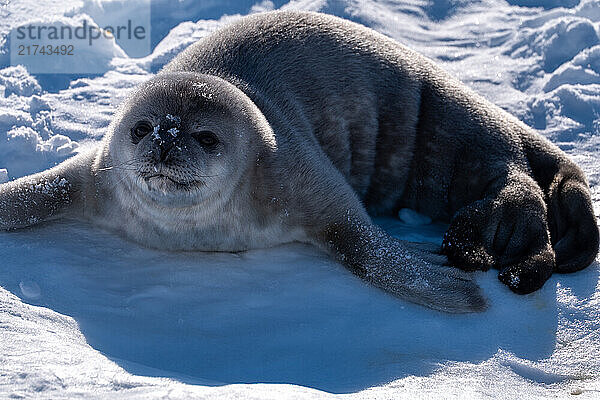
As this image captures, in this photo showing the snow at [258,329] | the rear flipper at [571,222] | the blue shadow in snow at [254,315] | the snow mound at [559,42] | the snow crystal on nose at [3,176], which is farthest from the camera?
the snow mound at [559,42]

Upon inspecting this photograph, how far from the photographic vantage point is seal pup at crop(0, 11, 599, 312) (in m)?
3.12

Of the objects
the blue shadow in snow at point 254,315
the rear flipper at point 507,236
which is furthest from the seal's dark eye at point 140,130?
the rear flipper at point 507,236

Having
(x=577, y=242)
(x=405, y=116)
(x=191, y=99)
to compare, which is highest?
(x=191, y=99)

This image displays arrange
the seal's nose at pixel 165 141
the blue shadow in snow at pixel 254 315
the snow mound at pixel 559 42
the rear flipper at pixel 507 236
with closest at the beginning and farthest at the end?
the blue shadow in snow at pixel 254 315
the seal's nose at pixel 165 141
the rear flipper at pixel 507 236
the snow mound at pixel 559 42

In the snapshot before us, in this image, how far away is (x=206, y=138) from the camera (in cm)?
307

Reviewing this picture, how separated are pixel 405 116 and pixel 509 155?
1.99 ft

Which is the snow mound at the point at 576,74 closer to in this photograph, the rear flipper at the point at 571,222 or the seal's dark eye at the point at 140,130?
the rear flipper at the point at 571,222

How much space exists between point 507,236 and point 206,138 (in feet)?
4.93

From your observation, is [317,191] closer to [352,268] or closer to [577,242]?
[352,268]

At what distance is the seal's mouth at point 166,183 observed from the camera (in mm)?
2973

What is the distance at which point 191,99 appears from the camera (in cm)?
310

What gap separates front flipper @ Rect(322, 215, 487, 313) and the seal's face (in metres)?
0.59

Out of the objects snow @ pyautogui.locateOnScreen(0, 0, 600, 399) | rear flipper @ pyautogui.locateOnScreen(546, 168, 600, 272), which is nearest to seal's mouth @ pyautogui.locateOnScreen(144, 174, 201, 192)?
snow @ pyautogui.locateOnScreen(0, 0, 600, 399)

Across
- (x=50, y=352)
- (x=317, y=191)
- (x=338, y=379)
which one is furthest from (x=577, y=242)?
(x=50, y=352)
